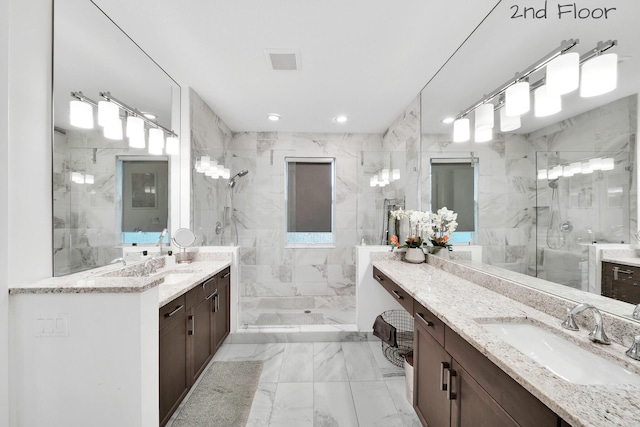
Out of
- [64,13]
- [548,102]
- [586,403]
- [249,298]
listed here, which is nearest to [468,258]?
[548,102]

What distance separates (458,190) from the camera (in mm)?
2283

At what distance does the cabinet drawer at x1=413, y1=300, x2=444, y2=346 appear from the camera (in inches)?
56.8

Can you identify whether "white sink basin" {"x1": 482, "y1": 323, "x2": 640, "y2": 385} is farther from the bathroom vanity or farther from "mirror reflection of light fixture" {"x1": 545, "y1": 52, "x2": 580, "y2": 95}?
the bathroom vanity

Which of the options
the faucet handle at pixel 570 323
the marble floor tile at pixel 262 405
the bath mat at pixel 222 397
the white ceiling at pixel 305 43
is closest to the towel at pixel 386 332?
the marble floor tile at pixel 262 405

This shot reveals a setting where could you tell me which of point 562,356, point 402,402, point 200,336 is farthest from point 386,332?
point 200,336

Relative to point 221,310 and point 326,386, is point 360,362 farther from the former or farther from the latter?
point 221,310

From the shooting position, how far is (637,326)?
3.22ft

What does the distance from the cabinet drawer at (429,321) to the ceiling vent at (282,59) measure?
6.83 feet

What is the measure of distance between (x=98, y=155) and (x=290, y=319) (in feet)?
7.94

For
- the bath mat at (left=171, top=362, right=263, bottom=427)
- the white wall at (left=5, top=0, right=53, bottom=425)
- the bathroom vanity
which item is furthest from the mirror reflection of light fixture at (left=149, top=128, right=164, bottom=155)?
the bath mat at (left=171, top=362, right=263, bottom=427)

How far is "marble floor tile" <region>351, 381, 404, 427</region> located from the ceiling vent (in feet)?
8.75

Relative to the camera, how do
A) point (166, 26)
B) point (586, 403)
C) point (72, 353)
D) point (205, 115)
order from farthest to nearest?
point (205, 115), point (166, 26), point (72, 353), point (586, 403)

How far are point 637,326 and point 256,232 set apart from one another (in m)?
3.07

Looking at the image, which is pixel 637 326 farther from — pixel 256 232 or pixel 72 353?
pixel 256 232
